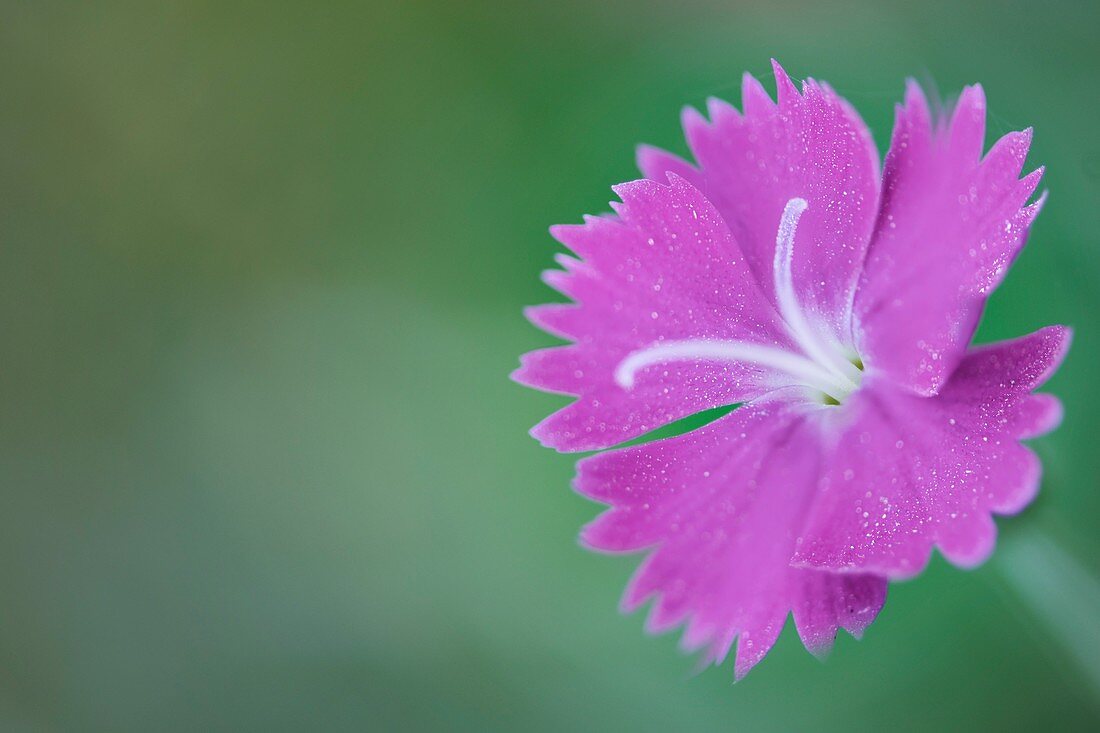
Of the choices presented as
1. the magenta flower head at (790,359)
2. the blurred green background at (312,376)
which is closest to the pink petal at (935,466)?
the magenta flower head at (790,359)

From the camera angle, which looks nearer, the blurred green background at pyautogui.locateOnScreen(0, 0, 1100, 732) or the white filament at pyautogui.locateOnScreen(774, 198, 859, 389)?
the white filament at pyautogui.locateOnScreen(774, 198, 859, 389)

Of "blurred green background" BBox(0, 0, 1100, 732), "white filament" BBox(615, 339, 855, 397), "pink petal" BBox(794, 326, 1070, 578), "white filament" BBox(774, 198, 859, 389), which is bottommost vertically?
"pink petal" BBox(794, 326, 1070, 578)

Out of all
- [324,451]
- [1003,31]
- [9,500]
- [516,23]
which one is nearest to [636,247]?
[1003,31]

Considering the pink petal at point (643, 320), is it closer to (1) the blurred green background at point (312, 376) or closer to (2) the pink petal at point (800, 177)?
(2) the pink petal at point (800, 177)

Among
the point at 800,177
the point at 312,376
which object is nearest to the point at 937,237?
the point at 800,177

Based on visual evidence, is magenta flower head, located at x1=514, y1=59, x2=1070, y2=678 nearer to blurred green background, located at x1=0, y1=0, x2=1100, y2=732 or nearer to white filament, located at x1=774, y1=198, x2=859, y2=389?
white filament, located at x1=774, y1=198, x2=859, y2=389

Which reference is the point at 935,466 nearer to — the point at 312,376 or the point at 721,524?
the point at 721,524

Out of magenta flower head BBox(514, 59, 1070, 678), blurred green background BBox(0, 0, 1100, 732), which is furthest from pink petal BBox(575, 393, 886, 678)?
blurred green background BBox(0, 0, 1100, 732)

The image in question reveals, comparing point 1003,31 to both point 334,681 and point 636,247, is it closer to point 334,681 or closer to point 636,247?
point 636,247
